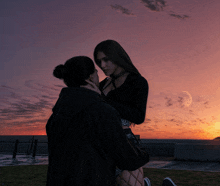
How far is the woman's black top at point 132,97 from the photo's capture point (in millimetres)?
1824

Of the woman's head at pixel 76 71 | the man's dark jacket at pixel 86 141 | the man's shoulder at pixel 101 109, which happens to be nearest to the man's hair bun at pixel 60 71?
the woman's head at pixel 76 71

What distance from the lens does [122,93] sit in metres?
2.04

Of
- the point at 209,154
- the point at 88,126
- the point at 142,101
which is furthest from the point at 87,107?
the point at 209,154

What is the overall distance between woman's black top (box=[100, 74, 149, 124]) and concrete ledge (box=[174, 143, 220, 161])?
46.7 ft

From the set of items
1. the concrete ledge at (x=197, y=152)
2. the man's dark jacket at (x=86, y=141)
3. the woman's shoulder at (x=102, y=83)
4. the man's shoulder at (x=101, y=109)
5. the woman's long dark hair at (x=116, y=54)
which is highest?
the woman's long dark hair at (x=116, y=54)

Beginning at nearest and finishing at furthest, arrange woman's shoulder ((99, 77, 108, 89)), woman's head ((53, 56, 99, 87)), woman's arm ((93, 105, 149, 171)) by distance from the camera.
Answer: woman's arm ((93, 105, 149, 171)) → woman's head ((53, 56, 99, 87)) → woman's shoulder ((99, 77, 108, 89))

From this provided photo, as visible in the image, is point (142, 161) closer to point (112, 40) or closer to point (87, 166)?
point (87, 166)

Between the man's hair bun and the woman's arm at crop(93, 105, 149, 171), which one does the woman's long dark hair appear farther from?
the woman's arm at crop(93, 105, 149, 171)

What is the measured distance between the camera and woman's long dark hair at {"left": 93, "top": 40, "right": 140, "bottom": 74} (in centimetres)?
208

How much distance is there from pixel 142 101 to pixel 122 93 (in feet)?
0.69

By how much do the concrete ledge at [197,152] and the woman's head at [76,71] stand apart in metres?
14.8

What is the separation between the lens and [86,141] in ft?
4.55

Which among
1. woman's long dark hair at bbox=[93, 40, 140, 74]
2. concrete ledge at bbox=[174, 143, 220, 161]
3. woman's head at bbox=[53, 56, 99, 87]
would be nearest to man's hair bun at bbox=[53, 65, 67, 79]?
woman's head at bbox=[53, 56, 99, 87]

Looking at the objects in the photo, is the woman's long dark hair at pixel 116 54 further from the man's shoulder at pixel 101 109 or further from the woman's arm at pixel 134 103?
the man's shoulder at pixel 101 109
